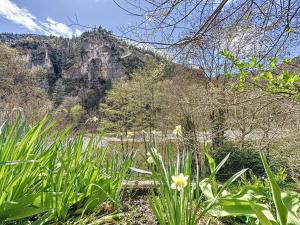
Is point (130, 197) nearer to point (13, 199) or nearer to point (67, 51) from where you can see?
point (13, 199)

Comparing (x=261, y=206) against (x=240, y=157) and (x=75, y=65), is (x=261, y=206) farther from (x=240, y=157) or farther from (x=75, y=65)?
(x=75, y=65)

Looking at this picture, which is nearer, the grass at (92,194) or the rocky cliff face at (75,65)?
the grass at (92,194)

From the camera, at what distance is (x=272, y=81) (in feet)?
6.24

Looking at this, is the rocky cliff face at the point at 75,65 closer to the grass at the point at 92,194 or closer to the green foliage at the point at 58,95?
the green foliage at the point at 58,95

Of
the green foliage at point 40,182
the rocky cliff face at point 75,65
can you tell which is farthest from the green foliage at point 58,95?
the green foliage at point 40,182

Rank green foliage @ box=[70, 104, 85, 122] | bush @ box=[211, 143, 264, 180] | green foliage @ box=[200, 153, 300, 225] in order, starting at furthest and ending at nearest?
green foliage @ box=[70, 104, 85, 122]
bush @ box=[211, 143, 264, 180]
green foliage @ box=[200, 153, 300, 225]

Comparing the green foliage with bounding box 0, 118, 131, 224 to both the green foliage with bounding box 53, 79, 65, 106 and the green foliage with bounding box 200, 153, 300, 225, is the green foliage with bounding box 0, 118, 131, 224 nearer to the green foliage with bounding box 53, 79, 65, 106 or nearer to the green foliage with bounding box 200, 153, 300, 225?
the green foliage with bounding box 200, 153, 300, 225

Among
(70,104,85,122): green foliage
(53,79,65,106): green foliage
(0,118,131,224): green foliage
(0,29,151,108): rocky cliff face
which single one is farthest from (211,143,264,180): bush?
(0,29,151,108): rocky cliff face

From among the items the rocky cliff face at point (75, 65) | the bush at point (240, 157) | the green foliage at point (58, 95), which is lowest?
the bush at point (240, 157)

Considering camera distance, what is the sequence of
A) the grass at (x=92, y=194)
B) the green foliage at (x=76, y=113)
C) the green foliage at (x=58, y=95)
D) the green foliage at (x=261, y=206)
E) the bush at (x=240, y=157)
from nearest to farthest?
the green foliage at (x=261, y=206) < the grass at (x=92, y=194) < the bush at (x=240, y=157) < the green foliage at (x=76, y=113) < the green foliage at (x=58, y=95)

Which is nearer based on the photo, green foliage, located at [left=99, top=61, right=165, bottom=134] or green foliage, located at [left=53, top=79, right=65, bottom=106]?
green foliage, located at [left=99, top=61, right=165, bottom=134]

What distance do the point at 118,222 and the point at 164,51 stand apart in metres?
1.90

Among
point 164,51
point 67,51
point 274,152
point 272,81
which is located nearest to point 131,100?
point 274,152

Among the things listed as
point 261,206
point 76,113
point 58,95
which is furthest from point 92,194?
point 58,95
